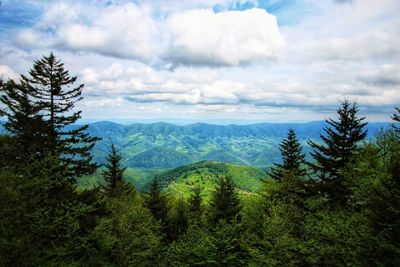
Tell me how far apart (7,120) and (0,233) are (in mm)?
12384

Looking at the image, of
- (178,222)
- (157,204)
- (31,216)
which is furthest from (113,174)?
(31,216)

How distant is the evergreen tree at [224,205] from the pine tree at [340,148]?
17415 millimetres

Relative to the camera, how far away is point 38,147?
1020 inches

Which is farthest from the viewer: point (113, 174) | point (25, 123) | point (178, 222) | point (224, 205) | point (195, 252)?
point (178, 222)

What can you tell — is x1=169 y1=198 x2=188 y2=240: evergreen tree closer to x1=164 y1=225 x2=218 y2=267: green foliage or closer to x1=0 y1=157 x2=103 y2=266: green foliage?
x1=164 y1=225 x2=218 y2=267: green foliage

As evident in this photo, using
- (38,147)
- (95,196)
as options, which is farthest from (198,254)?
(38,147)

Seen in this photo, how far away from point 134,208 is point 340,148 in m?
24.6

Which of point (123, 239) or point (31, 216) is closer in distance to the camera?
point (31, 216)

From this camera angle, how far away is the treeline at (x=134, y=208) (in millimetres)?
19562

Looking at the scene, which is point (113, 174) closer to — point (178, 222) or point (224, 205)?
point (224, 205)

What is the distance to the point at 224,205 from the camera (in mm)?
45062

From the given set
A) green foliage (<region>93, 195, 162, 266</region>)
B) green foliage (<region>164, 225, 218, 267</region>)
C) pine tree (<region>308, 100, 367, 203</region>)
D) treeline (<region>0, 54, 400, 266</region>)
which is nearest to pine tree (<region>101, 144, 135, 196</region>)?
treeline (<region>0, 54, 400, 266</region>)

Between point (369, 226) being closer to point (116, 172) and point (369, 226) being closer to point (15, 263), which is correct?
point (15, 263)

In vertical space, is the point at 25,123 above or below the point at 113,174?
above
